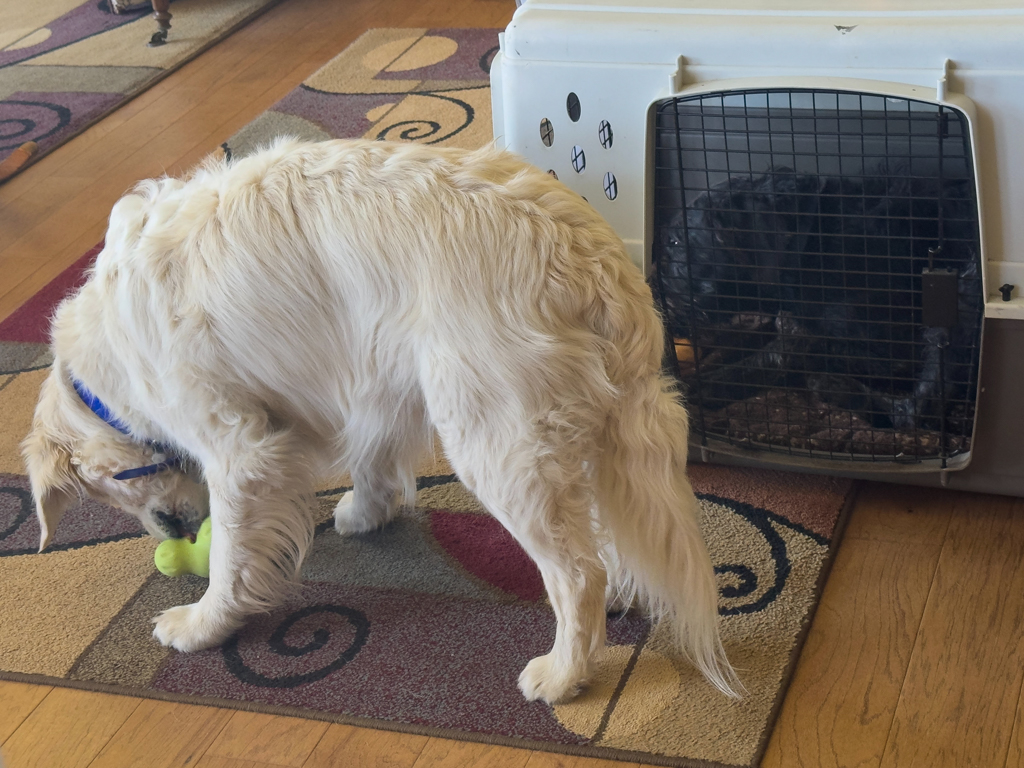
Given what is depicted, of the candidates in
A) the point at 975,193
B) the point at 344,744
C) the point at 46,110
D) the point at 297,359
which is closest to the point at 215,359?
the point at 297,359

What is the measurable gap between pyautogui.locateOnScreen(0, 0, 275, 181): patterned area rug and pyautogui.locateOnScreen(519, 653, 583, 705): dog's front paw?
8.77ft

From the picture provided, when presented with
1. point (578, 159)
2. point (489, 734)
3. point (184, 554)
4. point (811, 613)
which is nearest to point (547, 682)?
point (489, 734)

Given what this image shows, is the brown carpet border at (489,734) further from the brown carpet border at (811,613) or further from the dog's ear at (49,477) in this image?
the dog's ear at (49,477)

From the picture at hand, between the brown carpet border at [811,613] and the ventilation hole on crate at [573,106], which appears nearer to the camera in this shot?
the brown carpet border at [811,613]

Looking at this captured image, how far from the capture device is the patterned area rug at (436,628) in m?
1.43

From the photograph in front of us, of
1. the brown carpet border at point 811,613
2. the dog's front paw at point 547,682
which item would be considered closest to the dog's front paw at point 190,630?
the dog's front paw at point 547,682

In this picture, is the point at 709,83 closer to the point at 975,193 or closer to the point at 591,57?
the point at 591,57

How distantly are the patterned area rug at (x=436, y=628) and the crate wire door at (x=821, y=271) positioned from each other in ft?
0.56

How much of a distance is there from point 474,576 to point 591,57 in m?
0.85

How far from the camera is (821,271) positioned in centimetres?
156

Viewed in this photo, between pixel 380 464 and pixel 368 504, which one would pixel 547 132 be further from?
pixel 368 504

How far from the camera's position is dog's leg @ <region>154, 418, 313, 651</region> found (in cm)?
146

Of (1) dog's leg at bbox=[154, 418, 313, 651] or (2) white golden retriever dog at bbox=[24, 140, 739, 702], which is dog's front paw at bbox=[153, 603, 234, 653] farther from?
(2) white golden retriever dog at bbox=[24, 140, 739, 702]

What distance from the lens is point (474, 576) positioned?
171cm
